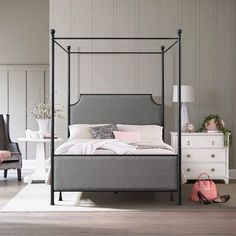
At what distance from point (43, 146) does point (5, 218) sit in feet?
7.51

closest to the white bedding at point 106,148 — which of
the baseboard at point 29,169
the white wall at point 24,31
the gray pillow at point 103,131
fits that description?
the gray pillow at point 103,131

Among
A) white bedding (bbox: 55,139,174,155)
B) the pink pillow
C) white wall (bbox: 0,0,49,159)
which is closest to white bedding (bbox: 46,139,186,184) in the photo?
white bedding (bbox: 55,139,174,155)

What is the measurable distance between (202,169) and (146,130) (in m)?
0.92

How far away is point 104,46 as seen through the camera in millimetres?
7137

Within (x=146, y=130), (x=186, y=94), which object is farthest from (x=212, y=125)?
(x=146, y=130)

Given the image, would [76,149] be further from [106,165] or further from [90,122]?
[90,122]

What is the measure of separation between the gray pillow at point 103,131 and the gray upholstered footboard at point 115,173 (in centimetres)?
142

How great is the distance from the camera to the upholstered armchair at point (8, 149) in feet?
21.7

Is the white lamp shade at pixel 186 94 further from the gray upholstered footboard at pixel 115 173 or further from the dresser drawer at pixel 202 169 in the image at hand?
the gray upholstered footboard at pixel 115 173

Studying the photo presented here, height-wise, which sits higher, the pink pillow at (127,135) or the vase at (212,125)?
the vase at (212,125)

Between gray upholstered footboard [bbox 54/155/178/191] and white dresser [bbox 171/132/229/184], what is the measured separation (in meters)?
1.69

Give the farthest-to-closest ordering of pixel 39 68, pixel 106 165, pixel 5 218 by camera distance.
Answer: pixel 39 68 < pixel 106 165 < pixel 5 218

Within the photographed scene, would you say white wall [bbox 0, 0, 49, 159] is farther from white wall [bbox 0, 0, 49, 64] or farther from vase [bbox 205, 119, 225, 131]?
vase [bbox 205, 119, 225, 131]

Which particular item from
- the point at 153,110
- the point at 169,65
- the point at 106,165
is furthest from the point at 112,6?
the point at 106,165
